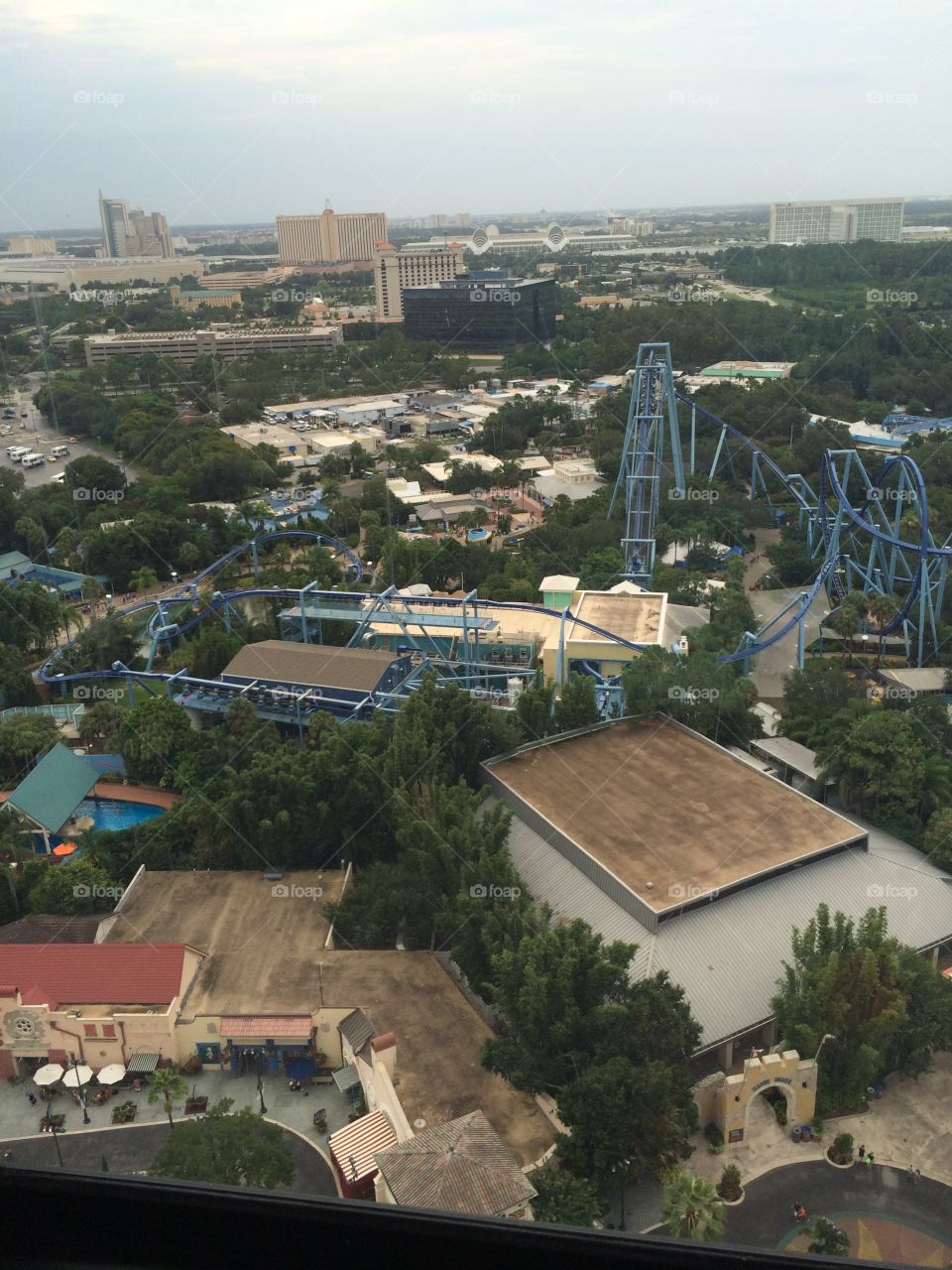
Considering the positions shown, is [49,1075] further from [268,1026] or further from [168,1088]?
[268,1026]

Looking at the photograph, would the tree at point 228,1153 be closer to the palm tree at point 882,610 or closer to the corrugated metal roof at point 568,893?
the corrugated metal roof at point 568,893

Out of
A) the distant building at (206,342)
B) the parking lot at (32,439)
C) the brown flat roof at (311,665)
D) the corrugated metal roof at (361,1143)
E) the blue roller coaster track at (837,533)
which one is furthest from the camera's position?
the distant building at (206,342)

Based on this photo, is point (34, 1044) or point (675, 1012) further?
point (34, 1044)

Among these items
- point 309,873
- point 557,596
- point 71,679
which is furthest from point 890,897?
point 71,679

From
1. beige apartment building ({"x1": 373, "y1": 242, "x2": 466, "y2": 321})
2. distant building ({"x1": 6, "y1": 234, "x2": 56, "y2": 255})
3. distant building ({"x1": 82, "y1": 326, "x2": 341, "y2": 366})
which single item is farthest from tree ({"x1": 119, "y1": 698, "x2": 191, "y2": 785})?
distant building ({"x1": 6, "y1": 234, "x2": 56, "y2": 255})

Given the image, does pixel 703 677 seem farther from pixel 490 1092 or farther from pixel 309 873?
pixel 490 1092

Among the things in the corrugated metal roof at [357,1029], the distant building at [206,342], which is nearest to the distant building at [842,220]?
the distant building at [206,342]

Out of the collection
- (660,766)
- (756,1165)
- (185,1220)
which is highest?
(185,1220)
